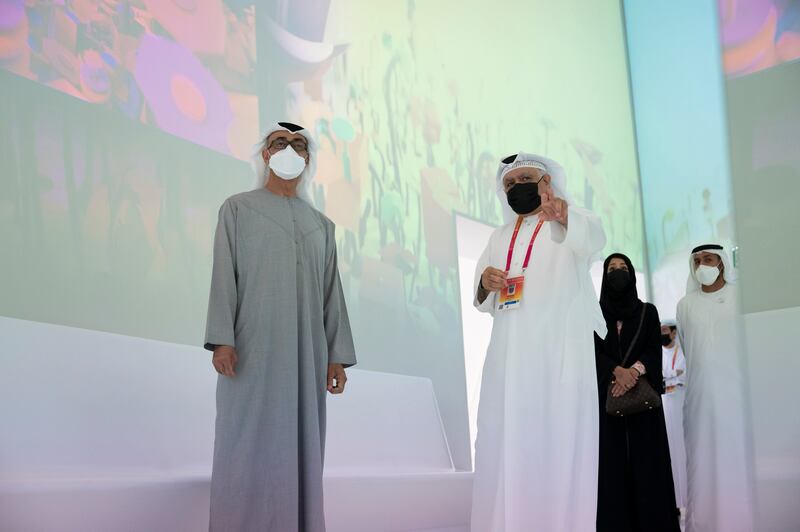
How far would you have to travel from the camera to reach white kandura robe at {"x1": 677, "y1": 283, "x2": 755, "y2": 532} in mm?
4734

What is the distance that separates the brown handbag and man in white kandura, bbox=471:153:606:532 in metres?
0.84

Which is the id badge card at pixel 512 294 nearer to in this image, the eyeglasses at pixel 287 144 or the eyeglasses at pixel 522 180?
the eyeglasses at pixel 522 180

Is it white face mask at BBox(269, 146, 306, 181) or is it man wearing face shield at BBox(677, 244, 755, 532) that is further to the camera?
man wearing face shield at BBox(677, 244, 755, 532)

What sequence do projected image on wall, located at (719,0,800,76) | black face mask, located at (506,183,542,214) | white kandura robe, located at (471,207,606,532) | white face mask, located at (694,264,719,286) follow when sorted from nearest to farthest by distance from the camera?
projected image on wall, located at (719,0,800,76)
white kandura robe, located at (471,207,606,532)
black face mask, located at (506,183,542,214)
white face mask, located at (694,264,719,286)

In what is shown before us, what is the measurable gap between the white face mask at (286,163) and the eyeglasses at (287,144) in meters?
0.06

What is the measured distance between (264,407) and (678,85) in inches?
307

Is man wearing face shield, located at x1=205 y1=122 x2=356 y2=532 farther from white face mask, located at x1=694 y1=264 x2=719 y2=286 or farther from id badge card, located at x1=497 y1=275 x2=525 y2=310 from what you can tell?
white face mask, located at x1=694 y1=264 x2=719 y2=286

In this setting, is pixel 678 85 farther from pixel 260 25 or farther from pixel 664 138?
pixel 260 25

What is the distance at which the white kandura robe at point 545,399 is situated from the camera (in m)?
3.17

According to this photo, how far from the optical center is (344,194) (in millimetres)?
5148

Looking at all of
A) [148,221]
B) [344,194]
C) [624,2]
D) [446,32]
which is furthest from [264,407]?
[624,2]

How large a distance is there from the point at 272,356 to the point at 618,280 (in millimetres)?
2370

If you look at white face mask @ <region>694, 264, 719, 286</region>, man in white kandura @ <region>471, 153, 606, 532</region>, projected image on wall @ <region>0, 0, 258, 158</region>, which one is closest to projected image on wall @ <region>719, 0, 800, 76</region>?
man in white kandura @ <region>471, 153, 606, 532</region>

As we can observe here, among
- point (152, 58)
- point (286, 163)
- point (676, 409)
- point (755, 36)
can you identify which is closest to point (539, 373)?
point (286, 163)
